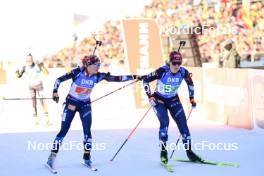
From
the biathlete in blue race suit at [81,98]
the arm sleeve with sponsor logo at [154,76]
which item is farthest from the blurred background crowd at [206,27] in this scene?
the biathlete in blue race suit at [81,98]

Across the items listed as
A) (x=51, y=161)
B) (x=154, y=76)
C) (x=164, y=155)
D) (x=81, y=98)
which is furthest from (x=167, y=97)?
(x=51, y=161)

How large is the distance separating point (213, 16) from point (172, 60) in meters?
17.3

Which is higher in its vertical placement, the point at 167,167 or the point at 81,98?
the point at 81,98

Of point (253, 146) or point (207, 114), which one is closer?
point (253, 146)

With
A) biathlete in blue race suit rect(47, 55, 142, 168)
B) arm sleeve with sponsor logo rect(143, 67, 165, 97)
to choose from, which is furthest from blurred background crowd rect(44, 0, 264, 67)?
biathlete in blue race suit rect(47, 55, 142, 168)

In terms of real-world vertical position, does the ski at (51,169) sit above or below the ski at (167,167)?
above

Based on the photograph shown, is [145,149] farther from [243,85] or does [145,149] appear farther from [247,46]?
[247,46]

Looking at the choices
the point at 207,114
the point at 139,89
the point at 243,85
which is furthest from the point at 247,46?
the point at 243,85

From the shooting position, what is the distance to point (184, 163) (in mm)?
9172

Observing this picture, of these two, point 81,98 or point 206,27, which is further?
point 206,27

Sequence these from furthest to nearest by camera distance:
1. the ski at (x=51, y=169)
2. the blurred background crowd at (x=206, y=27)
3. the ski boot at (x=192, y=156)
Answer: the blurred background crowd at (x=206, y=27) < the ski boot at (x=192, y=156) < the ski at (x=51, y=169)

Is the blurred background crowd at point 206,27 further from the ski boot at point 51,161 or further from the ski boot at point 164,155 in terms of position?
the ski boot at point 51,161

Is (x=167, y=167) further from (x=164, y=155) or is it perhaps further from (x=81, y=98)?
(x=81, y=98)

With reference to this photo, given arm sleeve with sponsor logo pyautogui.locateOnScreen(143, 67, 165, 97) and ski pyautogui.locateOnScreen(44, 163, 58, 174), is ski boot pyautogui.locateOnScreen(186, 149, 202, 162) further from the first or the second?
ski pyautogui.locateOnScreen(44, 163, 58, 174)
